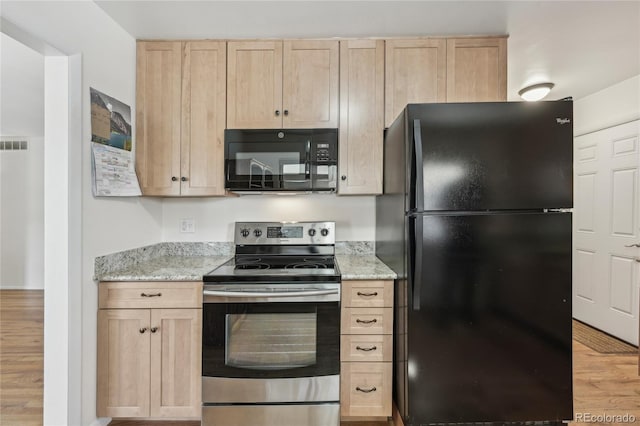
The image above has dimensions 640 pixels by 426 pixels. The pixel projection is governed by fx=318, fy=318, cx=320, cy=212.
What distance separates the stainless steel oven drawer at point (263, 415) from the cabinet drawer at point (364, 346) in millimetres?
290

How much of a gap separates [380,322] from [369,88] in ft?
4.93

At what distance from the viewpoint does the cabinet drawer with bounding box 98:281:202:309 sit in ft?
A: 5.89

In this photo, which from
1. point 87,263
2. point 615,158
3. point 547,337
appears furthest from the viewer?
point 615,158

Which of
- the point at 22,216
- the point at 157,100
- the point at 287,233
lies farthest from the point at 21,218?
the point at 287,233

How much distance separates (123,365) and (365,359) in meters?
1.36

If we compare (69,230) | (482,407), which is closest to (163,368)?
Answer: (69,230)

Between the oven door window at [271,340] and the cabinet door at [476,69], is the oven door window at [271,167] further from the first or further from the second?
the cabinet door at [476,69]

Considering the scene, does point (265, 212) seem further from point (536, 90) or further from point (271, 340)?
point (536, 90)

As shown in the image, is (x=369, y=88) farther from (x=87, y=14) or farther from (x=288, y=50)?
(x=87, y=14)

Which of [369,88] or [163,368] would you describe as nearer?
[163,368]

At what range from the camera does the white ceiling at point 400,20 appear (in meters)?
1.84

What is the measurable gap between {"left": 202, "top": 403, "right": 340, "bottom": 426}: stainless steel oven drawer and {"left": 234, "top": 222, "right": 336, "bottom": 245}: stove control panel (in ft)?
3.38

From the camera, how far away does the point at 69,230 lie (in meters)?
1.63

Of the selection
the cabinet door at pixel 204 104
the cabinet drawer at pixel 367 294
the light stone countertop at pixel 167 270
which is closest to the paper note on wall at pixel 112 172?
the cabinet door at pixel 204 104
